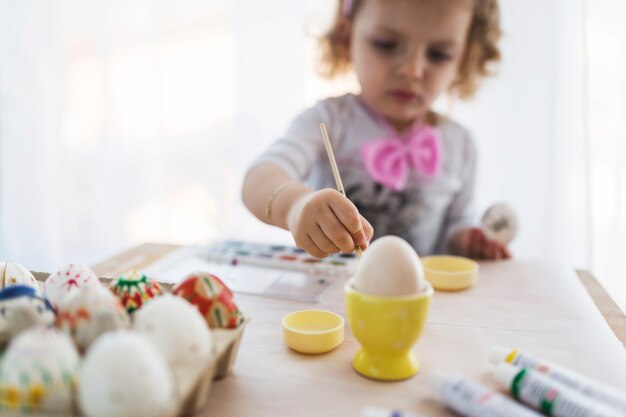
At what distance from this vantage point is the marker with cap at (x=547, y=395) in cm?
32

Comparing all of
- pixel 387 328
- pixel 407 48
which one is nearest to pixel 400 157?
pixel 407 48

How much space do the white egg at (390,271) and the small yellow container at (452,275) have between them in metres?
0.24

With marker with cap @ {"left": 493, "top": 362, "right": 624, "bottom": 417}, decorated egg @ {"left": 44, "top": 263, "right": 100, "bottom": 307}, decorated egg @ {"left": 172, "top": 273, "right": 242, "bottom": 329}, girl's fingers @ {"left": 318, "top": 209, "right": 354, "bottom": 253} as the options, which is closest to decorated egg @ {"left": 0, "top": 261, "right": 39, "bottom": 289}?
decorated egg @ {"left": 44, "top": 263, "right": 100, "bottom": 307}

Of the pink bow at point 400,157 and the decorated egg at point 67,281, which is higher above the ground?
the pink bow at point 400,157

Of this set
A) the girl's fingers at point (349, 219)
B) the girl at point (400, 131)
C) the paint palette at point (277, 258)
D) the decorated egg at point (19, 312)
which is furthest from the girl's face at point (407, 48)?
the decorated egg at point (19, 312)

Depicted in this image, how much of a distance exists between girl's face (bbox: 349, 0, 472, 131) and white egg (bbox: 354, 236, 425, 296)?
0.47m

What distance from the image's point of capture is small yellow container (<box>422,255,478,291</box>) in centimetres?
60

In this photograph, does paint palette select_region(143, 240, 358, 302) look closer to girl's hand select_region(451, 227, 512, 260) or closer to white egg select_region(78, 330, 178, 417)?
girl's hand select_region(451, 227, 512, 260)

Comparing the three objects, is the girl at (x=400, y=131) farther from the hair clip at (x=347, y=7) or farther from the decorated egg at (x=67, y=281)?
the decorated egg at (x=67, y=281)

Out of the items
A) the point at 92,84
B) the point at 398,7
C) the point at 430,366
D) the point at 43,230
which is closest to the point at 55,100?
the point at 92,84

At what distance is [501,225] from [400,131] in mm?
264

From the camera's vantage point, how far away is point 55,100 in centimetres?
132

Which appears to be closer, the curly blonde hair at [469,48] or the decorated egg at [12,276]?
the decorated egg at [12,276]

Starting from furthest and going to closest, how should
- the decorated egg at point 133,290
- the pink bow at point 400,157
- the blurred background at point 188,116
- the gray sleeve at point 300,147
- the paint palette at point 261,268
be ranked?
1. the blurred background at point 188,116
2. the pink bow at point 400,157
3. the gray sleeve at point 300,147
4. the paint palette at point 261,268
5. the decorated egg at point 133,290
